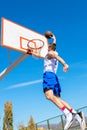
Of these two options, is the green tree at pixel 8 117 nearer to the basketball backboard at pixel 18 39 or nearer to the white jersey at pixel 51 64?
→ the basketball backboard at pixel 18 39

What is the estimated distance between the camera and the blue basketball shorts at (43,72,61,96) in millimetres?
5367

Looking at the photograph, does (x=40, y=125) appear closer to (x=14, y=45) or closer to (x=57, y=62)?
(x=14, y=45)

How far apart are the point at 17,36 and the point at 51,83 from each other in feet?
20.7

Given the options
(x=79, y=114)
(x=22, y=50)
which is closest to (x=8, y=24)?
(x=22, y=50)

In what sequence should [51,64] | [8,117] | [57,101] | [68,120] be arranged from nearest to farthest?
1. [68,120]
2. [57,101]
3. [51,64]
4. [8,117]

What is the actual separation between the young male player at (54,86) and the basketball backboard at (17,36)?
13.7ft

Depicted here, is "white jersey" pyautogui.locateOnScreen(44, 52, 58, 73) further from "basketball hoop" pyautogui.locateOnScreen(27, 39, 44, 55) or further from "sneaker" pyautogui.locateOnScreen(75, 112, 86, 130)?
"basketball hoop" pyautogui.locateOnScreen(27, 39, 44, 55)

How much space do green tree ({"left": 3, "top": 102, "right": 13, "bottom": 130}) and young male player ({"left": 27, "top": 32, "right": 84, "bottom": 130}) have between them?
47042 mm

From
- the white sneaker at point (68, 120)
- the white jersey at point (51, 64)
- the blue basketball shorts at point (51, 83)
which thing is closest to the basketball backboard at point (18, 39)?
the white jersey at point (51, 64)

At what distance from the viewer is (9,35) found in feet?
36.0

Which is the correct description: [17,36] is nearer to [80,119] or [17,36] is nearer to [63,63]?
[63,63]

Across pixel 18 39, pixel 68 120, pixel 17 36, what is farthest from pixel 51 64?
pixel 17 36

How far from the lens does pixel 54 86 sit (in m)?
5.40

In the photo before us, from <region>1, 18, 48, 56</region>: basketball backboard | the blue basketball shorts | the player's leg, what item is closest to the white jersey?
the blue basketball shorts
